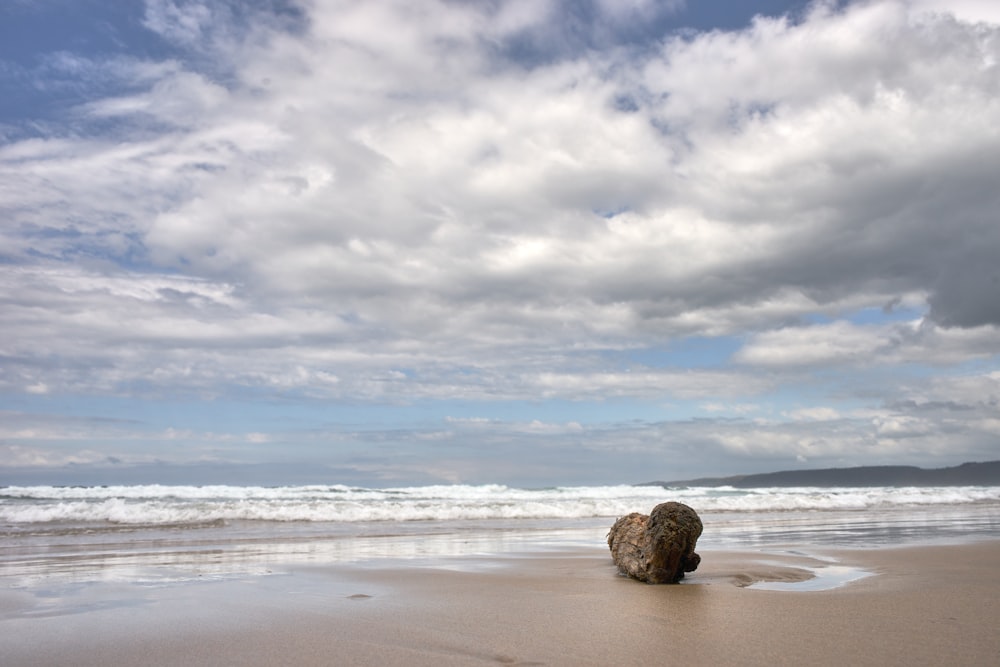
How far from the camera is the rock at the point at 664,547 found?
7.66m

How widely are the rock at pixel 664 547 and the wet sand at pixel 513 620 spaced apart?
0.25 metres

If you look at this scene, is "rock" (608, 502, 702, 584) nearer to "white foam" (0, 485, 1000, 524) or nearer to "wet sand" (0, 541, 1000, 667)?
"wet sand" (0, 541, 1000, 667)

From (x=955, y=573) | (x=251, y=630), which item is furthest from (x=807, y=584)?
(x=251, y=630)

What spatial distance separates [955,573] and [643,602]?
463 centimetres

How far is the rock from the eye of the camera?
7.66m

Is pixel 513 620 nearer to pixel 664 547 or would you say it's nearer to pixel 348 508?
pixel 664 547

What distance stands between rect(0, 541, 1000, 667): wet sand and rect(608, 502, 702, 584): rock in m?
0.25

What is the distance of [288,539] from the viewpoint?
1441cm

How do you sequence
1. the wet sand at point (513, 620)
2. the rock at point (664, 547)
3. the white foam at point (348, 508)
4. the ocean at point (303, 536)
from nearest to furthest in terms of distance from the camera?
the wet sand at point (513, 620)
the rock at point (664, 547)
the ocean at point (303, 536)
the white foam at point (348, 508)

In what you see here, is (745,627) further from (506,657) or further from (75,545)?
(75,545)

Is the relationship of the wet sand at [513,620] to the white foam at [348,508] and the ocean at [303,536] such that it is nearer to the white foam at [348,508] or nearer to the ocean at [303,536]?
the ocean at [303,536]

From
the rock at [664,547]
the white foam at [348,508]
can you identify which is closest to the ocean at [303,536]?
the white foam at [348,508]

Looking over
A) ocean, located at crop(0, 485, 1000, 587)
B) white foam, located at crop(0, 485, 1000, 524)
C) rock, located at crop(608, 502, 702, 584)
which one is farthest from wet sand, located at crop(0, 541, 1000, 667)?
white foam, located at crop(0, 485, 1000, 524)

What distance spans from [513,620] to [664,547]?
9.48 ft
